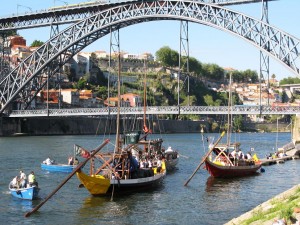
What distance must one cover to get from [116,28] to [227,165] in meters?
50.1

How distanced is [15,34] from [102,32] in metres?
82.2

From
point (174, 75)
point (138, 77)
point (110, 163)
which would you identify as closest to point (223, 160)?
point (110, 163)

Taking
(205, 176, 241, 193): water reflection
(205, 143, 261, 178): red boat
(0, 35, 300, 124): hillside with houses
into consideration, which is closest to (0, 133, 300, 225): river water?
(205, 176, 241, 193): water reflection

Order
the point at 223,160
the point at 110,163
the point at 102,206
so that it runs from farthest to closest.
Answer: the point at 223,160, the point at 110,163, the point at 102,206

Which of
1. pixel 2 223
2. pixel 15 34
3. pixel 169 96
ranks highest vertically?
pixel 15 34

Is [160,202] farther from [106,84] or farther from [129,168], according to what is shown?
[106,84]

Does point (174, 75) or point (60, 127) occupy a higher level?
point (174, 75)

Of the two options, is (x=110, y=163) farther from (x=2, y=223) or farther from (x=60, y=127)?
(x=60, y=127)

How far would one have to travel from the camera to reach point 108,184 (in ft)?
103

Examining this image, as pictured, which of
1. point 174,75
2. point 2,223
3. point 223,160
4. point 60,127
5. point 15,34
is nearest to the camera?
point 2,223

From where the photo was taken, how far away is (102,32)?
90.4 metres

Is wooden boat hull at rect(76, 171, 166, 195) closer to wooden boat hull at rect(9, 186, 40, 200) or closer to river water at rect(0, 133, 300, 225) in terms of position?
river water at rect(0, 133, 300, 225)

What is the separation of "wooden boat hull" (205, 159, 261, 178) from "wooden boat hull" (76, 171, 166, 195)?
317 inches

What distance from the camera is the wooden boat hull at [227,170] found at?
136ft
